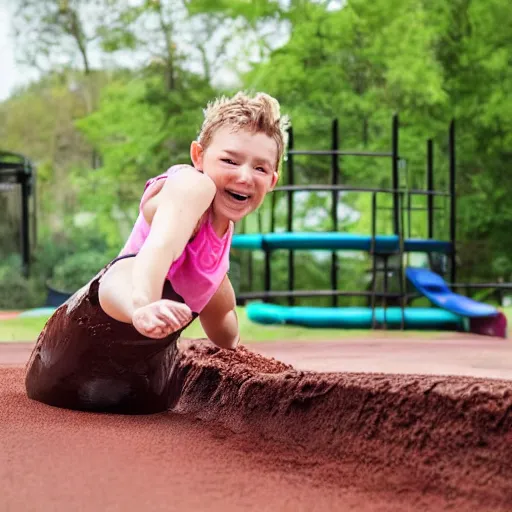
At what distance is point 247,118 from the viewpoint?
2.16 metres

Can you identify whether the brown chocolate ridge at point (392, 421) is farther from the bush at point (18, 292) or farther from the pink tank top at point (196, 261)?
the bush at point (18, 292)

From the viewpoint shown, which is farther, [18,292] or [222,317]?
[18,292]

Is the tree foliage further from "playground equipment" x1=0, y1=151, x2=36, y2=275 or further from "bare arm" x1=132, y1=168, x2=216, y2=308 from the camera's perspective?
"bare arm" x1=132, y1=168, x2=216, y2=308

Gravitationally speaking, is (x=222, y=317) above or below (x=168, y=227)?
below

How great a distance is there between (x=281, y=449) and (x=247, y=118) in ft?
2.94

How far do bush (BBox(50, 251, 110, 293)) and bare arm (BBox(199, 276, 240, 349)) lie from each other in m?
10.2

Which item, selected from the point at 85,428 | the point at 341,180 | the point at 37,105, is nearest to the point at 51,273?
the point at 37,105

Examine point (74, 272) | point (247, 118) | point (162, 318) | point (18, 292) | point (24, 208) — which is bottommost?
point (18, 292)

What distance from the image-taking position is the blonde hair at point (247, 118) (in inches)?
85.3

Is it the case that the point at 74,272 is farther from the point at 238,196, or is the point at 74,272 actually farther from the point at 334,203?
the point at 238,196

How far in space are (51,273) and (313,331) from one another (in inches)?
267

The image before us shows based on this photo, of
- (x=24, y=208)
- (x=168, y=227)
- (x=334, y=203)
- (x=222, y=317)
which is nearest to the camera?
(x=168, y=227)

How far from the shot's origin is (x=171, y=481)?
5.24ft

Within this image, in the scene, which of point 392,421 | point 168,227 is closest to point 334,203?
point 168,227
